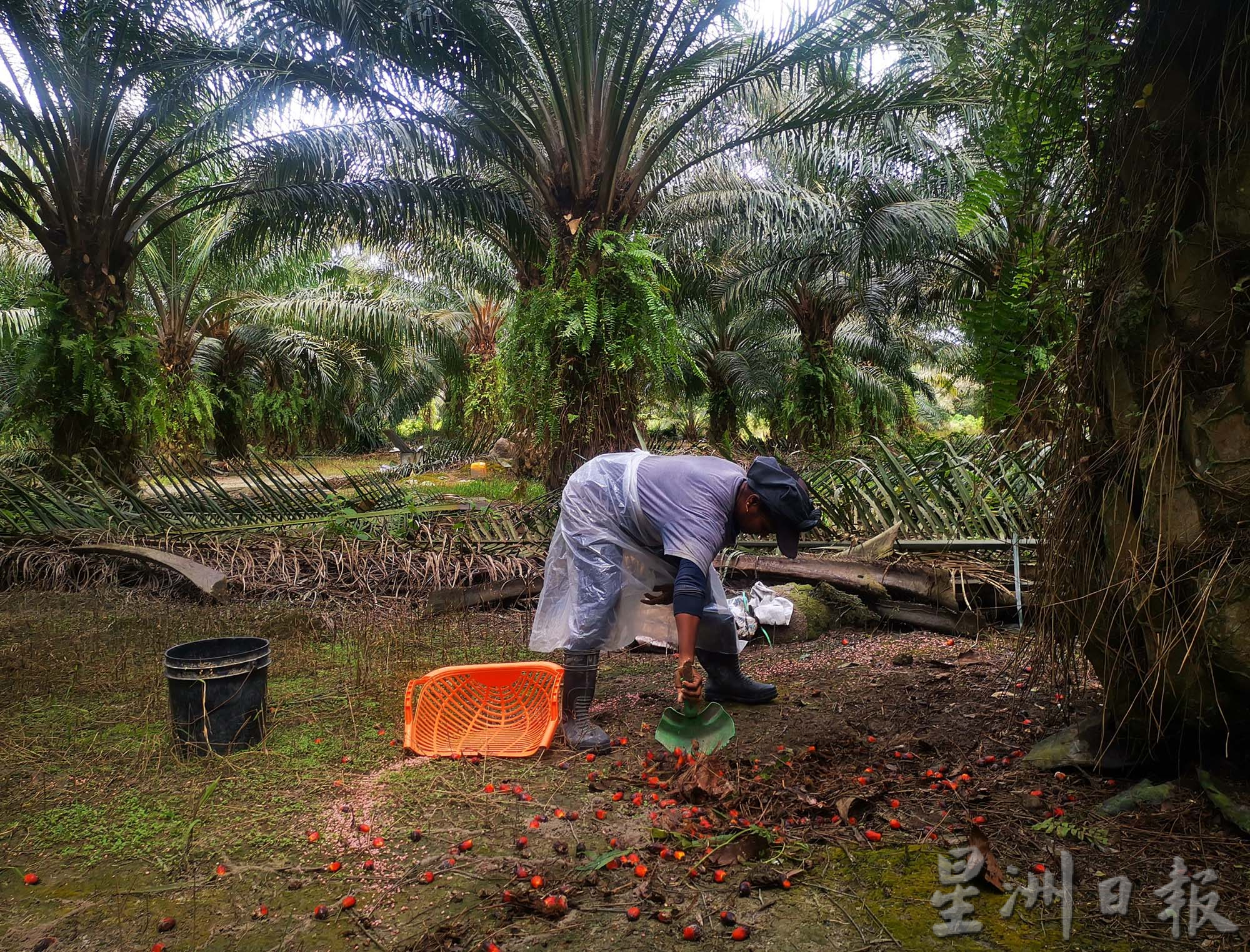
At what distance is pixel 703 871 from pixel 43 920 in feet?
5.72

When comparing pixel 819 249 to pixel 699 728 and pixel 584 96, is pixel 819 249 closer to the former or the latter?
pixel 584 96

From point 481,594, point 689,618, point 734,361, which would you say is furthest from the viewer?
point 734,361

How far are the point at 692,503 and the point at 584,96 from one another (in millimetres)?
5070

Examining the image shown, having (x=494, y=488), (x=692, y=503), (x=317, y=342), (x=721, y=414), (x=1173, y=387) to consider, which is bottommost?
(x=494, y=488)

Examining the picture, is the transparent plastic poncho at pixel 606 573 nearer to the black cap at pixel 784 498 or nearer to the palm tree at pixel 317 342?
the black cap at pixel 784 498

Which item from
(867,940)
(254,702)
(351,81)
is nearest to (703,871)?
(867,940)

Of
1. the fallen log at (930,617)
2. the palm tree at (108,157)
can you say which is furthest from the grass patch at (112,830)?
the palm tree at (108,157)

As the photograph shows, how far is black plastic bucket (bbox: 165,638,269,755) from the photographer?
3.33 m

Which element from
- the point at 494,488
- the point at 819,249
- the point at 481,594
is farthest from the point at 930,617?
the point at 819,249

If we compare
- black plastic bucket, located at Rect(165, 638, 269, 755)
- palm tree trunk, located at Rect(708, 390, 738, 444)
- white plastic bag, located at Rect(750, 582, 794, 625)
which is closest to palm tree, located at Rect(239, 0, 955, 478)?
white plastic bag, located at Rect(750, 582, 794, 625)

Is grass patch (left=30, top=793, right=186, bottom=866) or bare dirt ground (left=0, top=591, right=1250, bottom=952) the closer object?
bare dirt ground (left=0, top=591, right=1250, bottom=952)

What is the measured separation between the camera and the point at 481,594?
6129mm

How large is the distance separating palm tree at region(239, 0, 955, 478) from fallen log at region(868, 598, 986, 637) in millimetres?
2881

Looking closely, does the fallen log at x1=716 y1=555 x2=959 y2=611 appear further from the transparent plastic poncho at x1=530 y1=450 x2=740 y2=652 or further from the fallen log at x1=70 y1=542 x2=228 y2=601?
the fallen log at x1=70 y1=542 x2=228 y2=601
